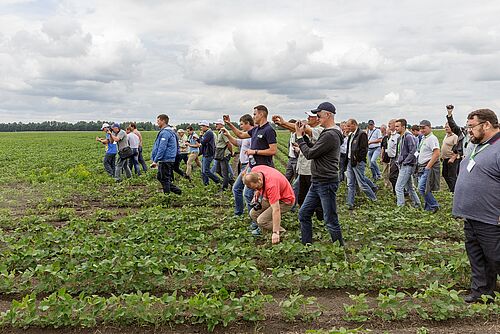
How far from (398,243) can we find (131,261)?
13.2 feet

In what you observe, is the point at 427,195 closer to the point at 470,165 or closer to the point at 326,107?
the point at 326,107

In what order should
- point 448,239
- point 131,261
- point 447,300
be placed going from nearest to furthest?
point 447,300 < point 131,261 < point 448,239

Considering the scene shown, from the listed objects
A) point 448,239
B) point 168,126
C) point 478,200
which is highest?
point 168,126

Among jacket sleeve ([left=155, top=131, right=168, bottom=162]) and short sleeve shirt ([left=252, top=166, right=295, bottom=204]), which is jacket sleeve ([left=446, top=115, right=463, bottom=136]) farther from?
jacket sleeve ([left=155, top=131, right=168, bottom=162])

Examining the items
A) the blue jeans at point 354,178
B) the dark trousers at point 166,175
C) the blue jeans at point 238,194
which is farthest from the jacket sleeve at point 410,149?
the dark trousers at point 166,175

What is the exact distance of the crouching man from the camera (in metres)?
6.17

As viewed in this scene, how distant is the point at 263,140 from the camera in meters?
7.45

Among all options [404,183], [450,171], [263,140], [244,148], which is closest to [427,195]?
[404,183]

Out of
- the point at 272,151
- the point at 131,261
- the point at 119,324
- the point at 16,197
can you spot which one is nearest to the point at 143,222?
the point at 272,151

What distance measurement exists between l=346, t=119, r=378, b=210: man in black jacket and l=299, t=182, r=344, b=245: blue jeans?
3.66 metres

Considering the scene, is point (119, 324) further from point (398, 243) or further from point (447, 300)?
point (398, 243)

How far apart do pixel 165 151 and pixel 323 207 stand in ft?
17.2

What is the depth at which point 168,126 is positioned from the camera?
10883 mm

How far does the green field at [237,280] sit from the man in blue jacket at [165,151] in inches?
96.1
